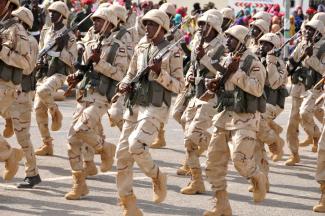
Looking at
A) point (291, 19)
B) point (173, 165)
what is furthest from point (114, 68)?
point (291, 19)

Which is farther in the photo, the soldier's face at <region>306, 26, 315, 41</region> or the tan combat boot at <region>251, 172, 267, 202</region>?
the soldier's face at <region>306, 26, 315, 41</region>

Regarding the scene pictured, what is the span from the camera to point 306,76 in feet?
44.7

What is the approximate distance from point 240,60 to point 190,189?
2.03 metres

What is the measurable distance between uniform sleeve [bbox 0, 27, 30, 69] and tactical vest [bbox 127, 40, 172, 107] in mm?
1212

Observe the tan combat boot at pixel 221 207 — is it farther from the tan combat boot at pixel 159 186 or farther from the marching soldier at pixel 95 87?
the marching soldier at pixel 95 87

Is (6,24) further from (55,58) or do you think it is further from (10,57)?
(55,58)

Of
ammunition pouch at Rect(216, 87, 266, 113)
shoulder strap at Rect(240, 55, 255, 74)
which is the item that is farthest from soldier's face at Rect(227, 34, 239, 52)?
ammunition pouch at Rect(216, 87, 266, 113)

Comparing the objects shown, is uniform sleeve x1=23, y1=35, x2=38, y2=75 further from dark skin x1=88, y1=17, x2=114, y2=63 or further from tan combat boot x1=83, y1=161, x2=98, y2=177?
tan combat boot x1=83, y1=161, x2=98, y2=177

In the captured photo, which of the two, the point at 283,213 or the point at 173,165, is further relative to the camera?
the point at 173,165

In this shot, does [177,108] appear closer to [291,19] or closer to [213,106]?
[213,106]

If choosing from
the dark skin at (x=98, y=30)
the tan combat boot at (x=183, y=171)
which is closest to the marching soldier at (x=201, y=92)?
the tan combat boot at (x=183, y=171)

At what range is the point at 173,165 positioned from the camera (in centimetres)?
1354

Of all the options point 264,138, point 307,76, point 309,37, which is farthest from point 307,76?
point 264,138

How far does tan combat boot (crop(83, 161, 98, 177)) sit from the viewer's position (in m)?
11.9
